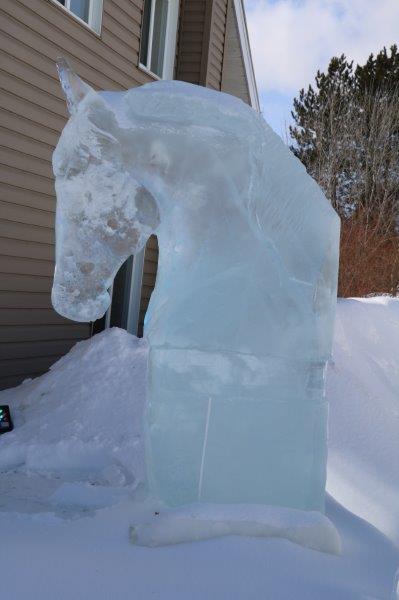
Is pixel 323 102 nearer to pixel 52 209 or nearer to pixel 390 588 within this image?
pixel 52 209

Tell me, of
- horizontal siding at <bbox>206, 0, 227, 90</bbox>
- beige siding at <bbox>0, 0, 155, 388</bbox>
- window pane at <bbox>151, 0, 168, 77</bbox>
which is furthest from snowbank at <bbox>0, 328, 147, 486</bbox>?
horizontal siding at <bbox>206, 0, 227, 90</bbox>

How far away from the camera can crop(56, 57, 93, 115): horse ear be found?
77.6 inches

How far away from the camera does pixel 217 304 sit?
2064 mm

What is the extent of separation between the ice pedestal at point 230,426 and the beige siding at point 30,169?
11.8ft

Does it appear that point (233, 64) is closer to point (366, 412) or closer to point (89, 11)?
point (89, 11)

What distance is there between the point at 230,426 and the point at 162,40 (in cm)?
688

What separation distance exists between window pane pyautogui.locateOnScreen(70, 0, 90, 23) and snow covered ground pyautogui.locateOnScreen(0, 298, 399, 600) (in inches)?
133

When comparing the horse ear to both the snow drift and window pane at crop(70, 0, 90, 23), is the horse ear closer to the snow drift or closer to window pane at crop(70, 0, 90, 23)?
the snow drift

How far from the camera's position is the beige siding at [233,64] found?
870 centimetres

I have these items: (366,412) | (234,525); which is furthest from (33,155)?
(234,525)

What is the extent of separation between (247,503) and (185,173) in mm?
1146

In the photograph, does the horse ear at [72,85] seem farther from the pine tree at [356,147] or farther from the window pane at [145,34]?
the pine tree at [356,147]

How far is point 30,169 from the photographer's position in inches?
217

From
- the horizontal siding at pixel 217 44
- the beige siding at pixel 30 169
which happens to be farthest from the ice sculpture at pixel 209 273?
the horizontal siding at pixel 217 44
